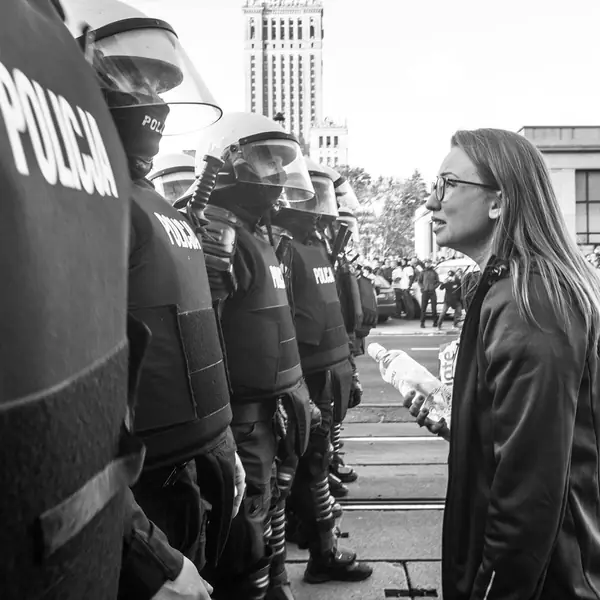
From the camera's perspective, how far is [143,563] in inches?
40.8

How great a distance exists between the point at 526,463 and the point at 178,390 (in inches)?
36.4

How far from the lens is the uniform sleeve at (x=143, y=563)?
3.36 feet

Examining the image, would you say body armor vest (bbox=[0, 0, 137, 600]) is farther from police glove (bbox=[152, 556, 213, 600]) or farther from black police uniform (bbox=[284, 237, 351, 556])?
black police uniform (bbox=[284, 237, 351, 556])

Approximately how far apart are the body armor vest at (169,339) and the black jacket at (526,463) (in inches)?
28.6

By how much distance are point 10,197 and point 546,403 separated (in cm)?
133

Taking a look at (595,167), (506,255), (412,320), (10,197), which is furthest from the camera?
(595,167)

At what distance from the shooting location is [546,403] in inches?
63.0

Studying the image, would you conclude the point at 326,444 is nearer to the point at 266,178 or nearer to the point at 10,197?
the point at 266,178

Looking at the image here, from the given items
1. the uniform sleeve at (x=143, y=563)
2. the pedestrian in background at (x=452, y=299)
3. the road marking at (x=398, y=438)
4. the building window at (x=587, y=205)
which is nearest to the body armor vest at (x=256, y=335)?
the uniform sleeve at (x=143, y=563)

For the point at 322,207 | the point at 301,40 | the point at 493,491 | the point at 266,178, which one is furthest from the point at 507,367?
the point at 301,40

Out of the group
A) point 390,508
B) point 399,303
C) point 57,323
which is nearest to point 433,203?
point 57,323

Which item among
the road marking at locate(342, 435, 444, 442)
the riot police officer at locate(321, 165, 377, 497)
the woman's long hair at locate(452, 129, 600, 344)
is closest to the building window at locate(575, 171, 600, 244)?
the riot police officer at locate(321, 165, 377, 497)

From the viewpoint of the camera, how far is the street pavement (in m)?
3.76

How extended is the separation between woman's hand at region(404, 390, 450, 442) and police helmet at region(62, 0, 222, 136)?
109 cm
